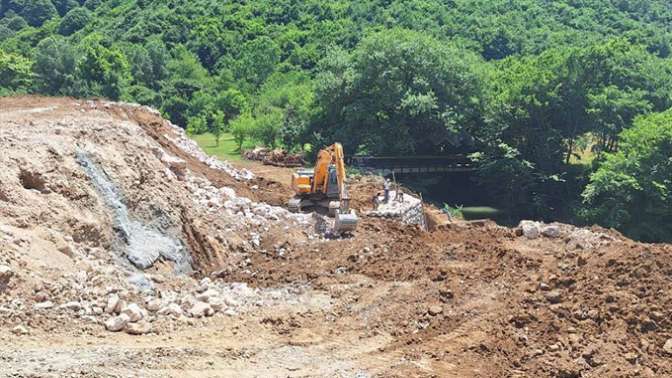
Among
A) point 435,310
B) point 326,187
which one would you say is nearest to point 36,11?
point 326,187

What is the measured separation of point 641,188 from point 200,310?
21359 millimetres

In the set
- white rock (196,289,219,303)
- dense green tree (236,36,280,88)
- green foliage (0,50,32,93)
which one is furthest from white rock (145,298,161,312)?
dense green tree (236,36,280,88)

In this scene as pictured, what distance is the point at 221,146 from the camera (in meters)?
44.3

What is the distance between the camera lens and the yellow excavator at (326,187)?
19984mm

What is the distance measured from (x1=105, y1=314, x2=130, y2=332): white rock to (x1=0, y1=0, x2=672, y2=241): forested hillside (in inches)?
875

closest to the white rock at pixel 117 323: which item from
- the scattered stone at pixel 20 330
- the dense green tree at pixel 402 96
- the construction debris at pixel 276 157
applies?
the scattered stone at pixel 20 330

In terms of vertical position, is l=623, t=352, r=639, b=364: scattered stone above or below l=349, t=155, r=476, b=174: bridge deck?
above

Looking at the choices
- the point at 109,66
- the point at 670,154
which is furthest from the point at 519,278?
the point at 109,66

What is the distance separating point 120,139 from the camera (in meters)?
17.8

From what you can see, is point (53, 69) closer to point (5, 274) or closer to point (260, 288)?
point (260, 288)

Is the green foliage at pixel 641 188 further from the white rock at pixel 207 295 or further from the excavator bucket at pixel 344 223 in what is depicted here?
the white rock at pixel 207 295

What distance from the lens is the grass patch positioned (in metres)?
39.5

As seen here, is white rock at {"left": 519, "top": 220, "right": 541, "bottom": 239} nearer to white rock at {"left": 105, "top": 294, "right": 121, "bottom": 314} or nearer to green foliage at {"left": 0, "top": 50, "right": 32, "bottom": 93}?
white rock at {"left": 105, "top": 294, "right": 121, "bottom": 314}

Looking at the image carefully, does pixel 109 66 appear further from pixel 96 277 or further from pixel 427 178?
pixel 96 277
